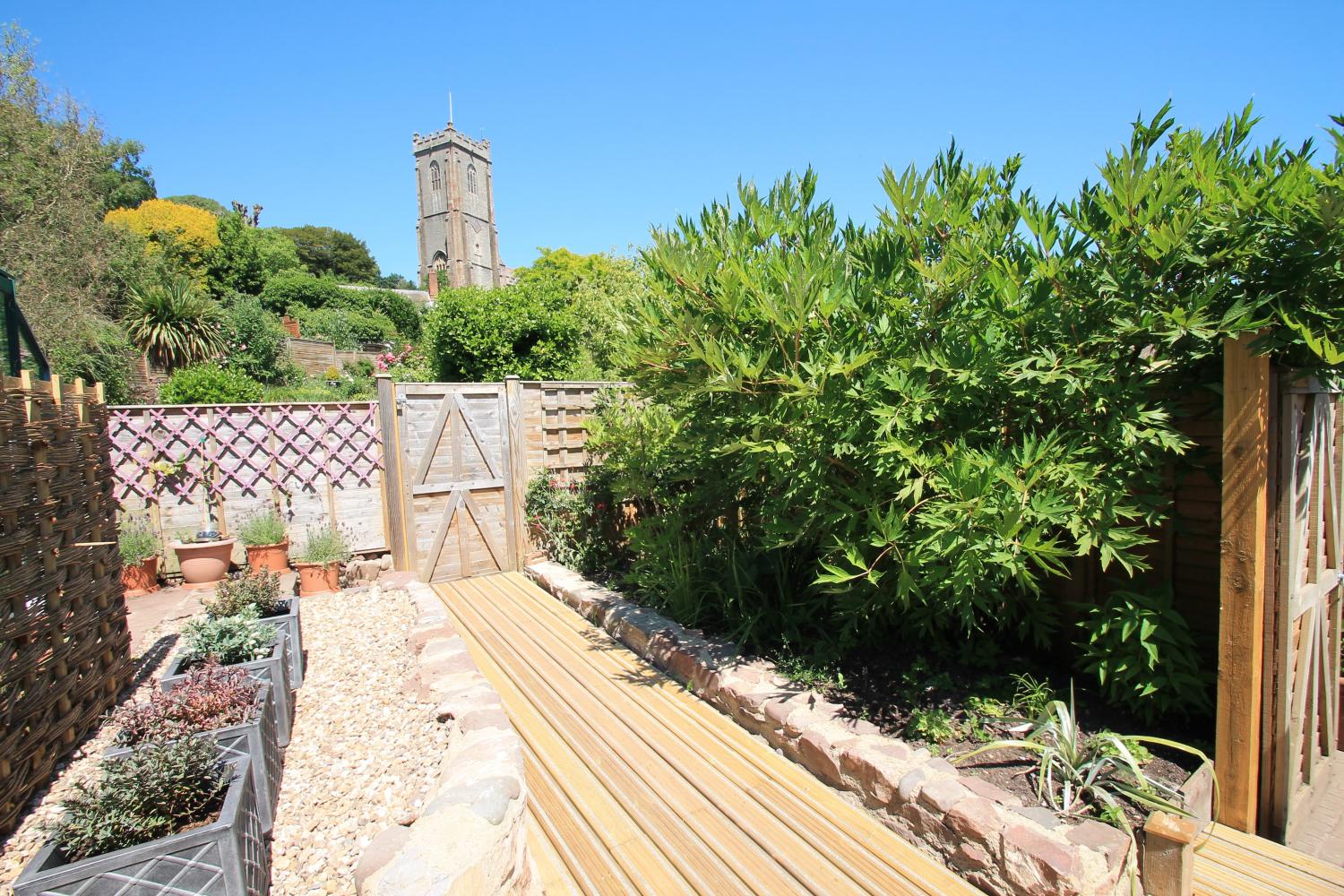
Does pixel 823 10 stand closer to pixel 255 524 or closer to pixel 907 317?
pixel 907 317


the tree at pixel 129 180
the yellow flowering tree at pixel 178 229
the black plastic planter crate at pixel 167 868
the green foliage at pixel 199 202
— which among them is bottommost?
the black plastic planter crate at pixel 167 868

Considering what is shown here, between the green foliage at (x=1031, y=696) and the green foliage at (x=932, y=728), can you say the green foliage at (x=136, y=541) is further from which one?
the green foliage at (x=1031, y=696)

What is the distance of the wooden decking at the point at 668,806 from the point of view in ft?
7.14

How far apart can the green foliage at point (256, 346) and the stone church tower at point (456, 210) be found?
119 feet

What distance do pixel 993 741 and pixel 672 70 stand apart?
328 inches

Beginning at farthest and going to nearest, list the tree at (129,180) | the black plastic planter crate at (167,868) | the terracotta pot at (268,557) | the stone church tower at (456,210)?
the stone church tower at (456,210) → the tree at (129,180) → the terracotta pot at (268,557) → the black plastic planter crate at (167,868)

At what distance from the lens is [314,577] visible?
5.41 meters

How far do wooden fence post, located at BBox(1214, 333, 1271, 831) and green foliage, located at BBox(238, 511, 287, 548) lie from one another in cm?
652

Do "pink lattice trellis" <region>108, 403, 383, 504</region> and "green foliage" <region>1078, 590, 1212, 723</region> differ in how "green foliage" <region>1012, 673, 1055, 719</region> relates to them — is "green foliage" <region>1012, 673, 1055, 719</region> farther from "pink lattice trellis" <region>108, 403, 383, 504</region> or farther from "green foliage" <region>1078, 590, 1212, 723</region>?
"pink lattice trellis" <region>108, 403, 383, 504</region>

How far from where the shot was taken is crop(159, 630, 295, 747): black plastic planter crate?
282 cm

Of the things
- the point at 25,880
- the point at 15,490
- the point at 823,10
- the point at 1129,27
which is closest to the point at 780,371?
the point at 25,880

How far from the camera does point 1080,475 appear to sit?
7.47ft

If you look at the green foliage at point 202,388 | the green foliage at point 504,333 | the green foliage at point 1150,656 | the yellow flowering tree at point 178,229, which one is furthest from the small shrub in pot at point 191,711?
the yellow flowering tree at point 178,229

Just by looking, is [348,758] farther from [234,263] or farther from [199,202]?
[199,202]
